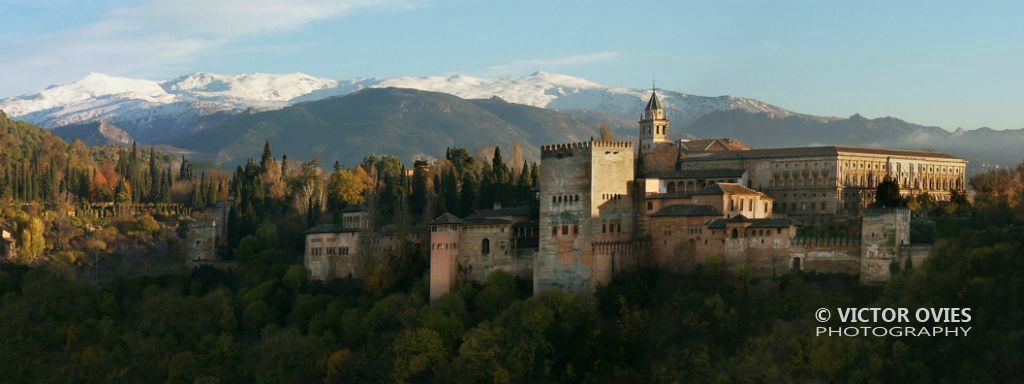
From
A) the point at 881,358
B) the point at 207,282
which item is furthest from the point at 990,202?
the point at 207,282

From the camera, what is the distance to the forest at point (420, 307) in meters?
51.6

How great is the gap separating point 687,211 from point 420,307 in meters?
12.0

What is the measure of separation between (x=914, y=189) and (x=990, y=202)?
26.3 ft

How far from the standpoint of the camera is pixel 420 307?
62.2m

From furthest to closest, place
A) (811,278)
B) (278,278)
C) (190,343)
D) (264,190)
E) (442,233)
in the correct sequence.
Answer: (264,190)
(278,278)
(190,343)
(442,233)
(811,278)

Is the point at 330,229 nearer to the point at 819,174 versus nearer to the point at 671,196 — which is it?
the point at 671,196

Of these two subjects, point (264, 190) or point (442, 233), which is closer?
point (442, 233)

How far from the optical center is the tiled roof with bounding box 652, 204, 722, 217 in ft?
193

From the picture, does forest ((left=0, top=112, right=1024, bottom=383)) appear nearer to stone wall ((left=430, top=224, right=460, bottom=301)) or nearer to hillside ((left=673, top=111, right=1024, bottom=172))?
stone wall ((left=430, top=224, right=460, bottom=301))

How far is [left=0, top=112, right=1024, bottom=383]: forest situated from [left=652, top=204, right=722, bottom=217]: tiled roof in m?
2.65

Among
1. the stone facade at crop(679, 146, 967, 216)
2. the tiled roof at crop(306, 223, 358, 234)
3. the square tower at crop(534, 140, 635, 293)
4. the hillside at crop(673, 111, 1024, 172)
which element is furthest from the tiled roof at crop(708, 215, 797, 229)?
the hillside at crop(673, 111, 1024, 172)

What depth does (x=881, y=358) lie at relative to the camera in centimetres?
5028

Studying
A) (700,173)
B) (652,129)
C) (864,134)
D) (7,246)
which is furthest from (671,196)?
(864,134)

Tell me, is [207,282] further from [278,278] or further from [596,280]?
[596,280]
